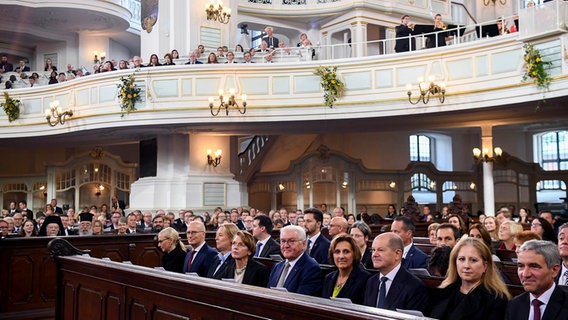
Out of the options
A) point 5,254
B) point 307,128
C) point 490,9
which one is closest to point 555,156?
point 490,9

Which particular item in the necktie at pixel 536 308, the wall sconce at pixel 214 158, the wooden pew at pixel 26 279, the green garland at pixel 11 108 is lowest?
the wooden pew at pixel 26 279

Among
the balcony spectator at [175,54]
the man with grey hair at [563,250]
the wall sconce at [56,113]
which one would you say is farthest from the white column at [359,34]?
the man with grey hair at [563,250]

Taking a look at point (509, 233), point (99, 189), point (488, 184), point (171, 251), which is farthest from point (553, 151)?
point (171, 251)

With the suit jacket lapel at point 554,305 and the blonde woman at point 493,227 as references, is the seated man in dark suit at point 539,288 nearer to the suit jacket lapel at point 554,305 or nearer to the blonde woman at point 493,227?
the suit jacket lapel at point 554,305

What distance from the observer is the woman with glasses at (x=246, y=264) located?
5.26 meters

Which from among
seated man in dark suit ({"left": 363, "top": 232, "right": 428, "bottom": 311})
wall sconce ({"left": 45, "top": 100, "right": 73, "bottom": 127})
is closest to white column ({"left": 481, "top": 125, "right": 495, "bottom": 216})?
wall sconce ({"left": 45, "top": 100, "right": 73, "bottom": 127})

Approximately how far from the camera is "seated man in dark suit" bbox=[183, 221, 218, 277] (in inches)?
249

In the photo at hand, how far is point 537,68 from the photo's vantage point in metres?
12.4

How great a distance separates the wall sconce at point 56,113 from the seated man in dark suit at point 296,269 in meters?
13.4

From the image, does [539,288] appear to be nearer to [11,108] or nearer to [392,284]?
[392,284]

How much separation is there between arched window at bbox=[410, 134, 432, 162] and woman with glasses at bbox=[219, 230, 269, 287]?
62.1ft

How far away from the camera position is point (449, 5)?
22.4m

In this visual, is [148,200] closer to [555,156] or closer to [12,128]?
[12,128]

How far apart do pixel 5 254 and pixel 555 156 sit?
2058 cm
